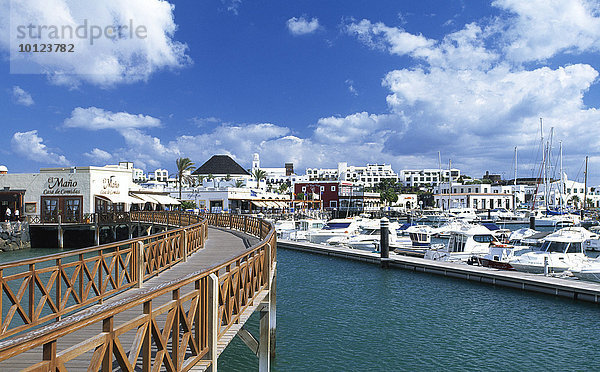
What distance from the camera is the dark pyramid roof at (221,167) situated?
542 ft

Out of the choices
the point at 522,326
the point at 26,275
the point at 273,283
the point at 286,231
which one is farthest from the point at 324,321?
the point at 286,231

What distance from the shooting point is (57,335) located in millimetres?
3760

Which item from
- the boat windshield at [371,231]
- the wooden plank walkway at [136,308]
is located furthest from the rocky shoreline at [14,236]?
the boat windshield at [371,231]

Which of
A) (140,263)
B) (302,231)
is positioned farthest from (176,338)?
(302,231)

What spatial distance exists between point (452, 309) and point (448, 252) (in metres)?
12.3

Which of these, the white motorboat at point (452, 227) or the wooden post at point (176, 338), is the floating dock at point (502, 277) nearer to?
the white motorboat at point (452, 227)

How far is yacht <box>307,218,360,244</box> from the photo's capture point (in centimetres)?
4638

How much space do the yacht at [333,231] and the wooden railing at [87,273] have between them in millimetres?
26031

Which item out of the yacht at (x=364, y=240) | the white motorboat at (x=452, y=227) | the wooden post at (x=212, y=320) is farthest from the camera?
the yacht at (x=364, y=240)

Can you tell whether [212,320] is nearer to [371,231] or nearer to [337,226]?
[371,231]

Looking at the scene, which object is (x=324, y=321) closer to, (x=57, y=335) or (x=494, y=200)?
(x=57, y=335)

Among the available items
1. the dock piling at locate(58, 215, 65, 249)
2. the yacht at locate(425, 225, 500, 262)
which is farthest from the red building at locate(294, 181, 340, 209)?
the yacht at locate(425, 225, 500, 262)

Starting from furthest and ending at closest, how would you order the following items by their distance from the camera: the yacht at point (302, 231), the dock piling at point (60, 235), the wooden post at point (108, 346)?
1. the yacht at point (302, 231)
2. the dock piling at point (60, 235)
3. the wooden post at point (108, 346)

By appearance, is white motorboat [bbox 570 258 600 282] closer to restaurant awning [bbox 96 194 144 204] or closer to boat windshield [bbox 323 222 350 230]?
boat windshield [bbox 323 222 350 230]
